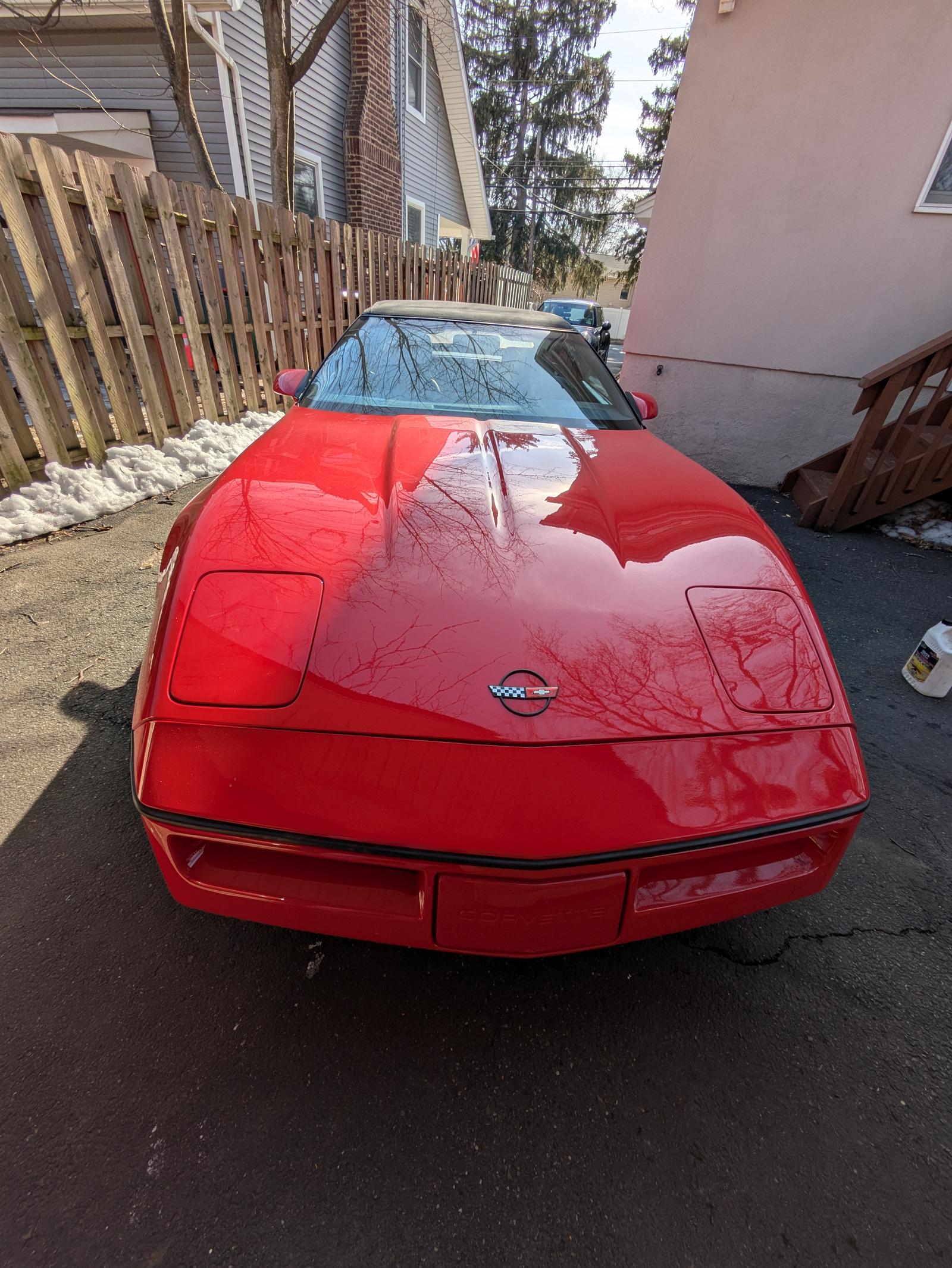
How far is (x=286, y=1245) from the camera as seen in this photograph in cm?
102

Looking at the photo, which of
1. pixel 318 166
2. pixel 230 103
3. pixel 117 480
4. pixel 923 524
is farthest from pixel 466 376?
pixel 318 166

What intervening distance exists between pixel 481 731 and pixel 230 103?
30.6 ft

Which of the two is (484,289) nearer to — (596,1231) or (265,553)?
(265,553)

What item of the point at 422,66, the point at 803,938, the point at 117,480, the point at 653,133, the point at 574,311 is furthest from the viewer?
the point at 653,133

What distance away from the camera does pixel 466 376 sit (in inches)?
96.6

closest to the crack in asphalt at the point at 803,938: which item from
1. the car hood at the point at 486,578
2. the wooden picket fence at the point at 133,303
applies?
the car hood at the point at 486,578

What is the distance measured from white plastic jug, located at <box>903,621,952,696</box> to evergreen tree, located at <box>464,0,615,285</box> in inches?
1164

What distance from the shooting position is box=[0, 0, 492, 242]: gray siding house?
6805mm

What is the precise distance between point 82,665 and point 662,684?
7.82 ft

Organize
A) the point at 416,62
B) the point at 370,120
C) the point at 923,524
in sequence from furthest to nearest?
1. the point at 416,62
2. the point at 370,120
3. the point at 923,524

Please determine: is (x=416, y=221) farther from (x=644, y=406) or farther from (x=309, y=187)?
(x=644, y=406)

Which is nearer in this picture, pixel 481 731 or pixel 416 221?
pixel 481 731

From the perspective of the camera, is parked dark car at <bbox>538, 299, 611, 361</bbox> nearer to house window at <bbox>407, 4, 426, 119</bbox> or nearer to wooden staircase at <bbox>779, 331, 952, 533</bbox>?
house window at <bbox>407, 4, 426, 119</bbox>

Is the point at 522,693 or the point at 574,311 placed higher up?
the point at 522,693
